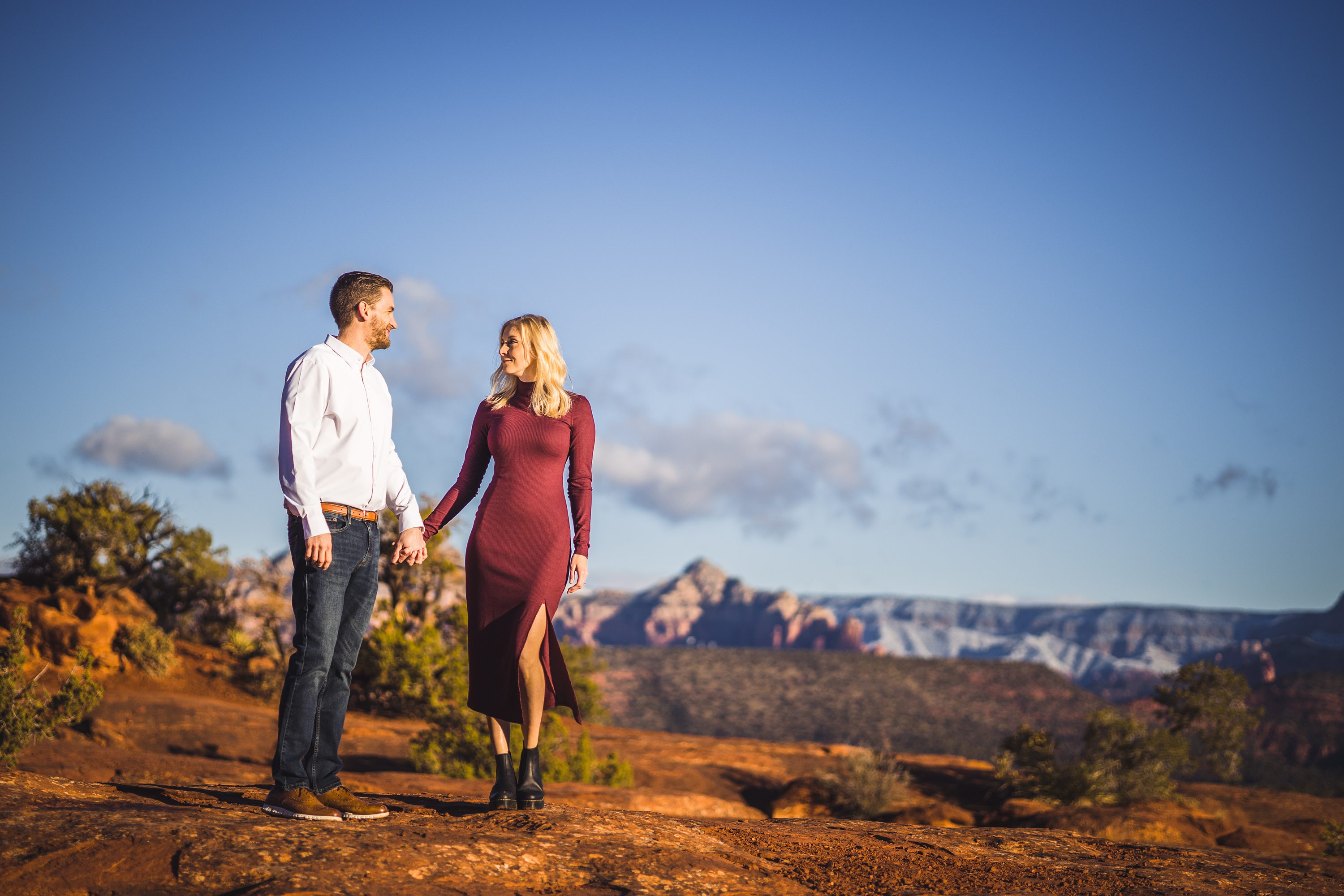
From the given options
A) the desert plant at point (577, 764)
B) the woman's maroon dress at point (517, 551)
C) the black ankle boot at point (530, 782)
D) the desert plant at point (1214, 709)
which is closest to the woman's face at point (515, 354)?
the woman's maroon dress at point (517, 551)

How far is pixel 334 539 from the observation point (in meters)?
3.65

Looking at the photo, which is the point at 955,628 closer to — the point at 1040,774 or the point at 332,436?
the point at 1040,774

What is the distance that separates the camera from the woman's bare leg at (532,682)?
4.08m

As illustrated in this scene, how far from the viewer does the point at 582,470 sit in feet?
14.3

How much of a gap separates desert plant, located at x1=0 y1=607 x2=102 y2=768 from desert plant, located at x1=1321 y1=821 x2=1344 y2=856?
32.1 ft

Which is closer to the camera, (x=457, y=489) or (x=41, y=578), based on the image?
(x=457, y=489)

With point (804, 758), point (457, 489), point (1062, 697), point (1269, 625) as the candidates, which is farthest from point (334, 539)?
point (1269, 625)

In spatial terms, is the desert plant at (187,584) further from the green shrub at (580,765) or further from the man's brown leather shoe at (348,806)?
the man's brown leather shoe at (348,806)

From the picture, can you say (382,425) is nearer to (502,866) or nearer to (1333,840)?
(502,866)

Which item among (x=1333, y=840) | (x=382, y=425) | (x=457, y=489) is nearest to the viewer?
(x=382, y=425)

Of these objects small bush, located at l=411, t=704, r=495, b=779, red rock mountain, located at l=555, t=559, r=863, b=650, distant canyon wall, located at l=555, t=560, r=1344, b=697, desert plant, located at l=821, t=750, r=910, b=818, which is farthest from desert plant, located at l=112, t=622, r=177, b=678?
red rock mountain, located at l=555, t=559, r=863, b=650

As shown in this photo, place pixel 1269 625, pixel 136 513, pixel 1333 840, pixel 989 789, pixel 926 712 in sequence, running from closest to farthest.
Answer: pixel 1333 840, pixel 989 789, pixel 136 513, pixel 926 712, pixel 1269 625

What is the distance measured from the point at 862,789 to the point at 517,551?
10.1 metres

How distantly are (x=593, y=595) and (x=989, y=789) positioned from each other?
105 metres
